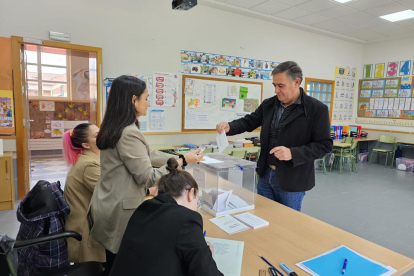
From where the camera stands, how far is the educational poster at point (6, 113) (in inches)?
142

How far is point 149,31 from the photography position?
4363 mm

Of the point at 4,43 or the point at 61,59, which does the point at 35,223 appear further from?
the point at 61,59

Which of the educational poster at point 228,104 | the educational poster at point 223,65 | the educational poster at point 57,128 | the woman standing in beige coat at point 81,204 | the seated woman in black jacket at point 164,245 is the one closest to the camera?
the seated woman in black jacket at point 164,245

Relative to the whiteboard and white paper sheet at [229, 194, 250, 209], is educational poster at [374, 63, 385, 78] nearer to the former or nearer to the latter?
the whiteboard

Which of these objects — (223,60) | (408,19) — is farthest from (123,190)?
(408,19)

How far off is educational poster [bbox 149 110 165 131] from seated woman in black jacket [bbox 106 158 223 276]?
3.66 metres

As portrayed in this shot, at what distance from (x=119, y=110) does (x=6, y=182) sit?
9.88 ft

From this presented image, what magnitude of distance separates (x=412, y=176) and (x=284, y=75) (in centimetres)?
608

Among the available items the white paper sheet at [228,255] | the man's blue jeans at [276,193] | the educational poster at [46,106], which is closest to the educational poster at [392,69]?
the man's blue jeans at [276,193]

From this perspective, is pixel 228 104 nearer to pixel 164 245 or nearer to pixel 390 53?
pixel 164 245

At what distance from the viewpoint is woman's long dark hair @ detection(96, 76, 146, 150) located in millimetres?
1387

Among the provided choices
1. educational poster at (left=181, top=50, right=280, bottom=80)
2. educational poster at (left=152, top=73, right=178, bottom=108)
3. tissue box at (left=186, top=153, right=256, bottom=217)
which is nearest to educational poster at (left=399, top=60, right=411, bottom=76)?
educational poster at (left=181, top=50, right=280, bottom=80)

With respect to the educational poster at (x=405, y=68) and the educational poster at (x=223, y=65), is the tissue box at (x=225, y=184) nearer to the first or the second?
the educational poster at (x=223, y=65)

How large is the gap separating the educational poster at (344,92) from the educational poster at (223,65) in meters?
2.50
